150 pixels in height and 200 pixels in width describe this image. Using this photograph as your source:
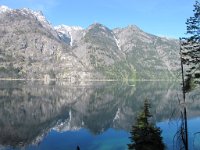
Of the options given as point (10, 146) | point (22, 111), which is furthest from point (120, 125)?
point (22, 111)

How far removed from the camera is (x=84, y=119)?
482 feet

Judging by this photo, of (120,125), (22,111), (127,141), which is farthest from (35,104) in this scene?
(127,141)

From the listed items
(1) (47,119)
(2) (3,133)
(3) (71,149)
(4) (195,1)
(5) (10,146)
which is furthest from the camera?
(1) (47,119)

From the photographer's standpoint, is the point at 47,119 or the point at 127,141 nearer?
the point at 127,141

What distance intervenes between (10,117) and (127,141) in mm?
71786

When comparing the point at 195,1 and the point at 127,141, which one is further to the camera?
the point at 127,141

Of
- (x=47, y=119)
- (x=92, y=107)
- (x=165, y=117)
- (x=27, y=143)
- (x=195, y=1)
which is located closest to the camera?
(x=195, y=1)

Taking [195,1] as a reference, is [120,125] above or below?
below

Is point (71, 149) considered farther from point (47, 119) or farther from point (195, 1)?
point (47, 119)

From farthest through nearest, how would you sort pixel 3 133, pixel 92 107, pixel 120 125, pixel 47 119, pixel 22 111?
pixel 92 107
pixel 22 111
pixel 47 119
pixel 120 125
pixel 3 133

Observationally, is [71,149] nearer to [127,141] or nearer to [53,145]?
[53,145]

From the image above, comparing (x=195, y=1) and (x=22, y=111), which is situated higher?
(x=195, y=1)

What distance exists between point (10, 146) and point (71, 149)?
17.7 m

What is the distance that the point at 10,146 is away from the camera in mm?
85500
